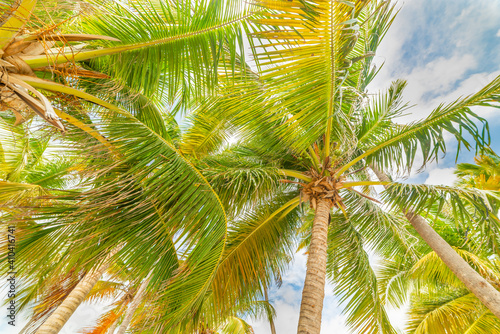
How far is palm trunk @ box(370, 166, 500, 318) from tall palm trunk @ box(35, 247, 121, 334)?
4.12m

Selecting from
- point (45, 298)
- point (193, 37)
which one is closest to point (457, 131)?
point (193, 37)

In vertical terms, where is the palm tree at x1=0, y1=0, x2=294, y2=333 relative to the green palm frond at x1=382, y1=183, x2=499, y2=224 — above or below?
above

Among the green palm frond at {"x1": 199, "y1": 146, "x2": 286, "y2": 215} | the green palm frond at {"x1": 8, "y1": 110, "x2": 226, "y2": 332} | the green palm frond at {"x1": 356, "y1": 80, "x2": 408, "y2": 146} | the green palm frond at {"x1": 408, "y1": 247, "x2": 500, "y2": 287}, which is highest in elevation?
the green palm frond at {"x1": 356, "y1": 80, "x2": 408, "y2": 146}

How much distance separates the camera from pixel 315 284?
3367mm

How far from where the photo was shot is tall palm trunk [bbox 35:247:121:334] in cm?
351

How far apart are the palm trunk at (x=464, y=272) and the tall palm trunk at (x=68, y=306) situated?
4.12m

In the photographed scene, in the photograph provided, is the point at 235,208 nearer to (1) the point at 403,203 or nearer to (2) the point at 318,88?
(2) the point at 318,88

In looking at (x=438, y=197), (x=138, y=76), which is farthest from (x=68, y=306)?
(x=438, y=197)

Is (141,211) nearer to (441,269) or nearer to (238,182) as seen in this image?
(238,182)

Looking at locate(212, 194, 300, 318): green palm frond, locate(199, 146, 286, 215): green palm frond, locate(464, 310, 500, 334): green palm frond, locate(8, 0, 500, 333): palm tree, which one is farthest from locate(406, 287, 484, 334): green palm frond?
locate(199, 146, 286, 215): green palm frond

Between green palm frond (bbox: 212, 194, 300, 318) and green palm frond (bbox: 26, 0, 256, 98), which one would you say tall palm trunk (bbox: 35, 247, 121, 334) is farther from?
green palm frond (bbox: 26, 0, 256, 98)

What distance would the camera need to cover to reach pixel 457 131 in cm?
356

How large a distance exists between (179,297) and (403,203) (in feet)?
10.2

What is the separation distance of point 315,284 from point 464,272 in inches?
101
